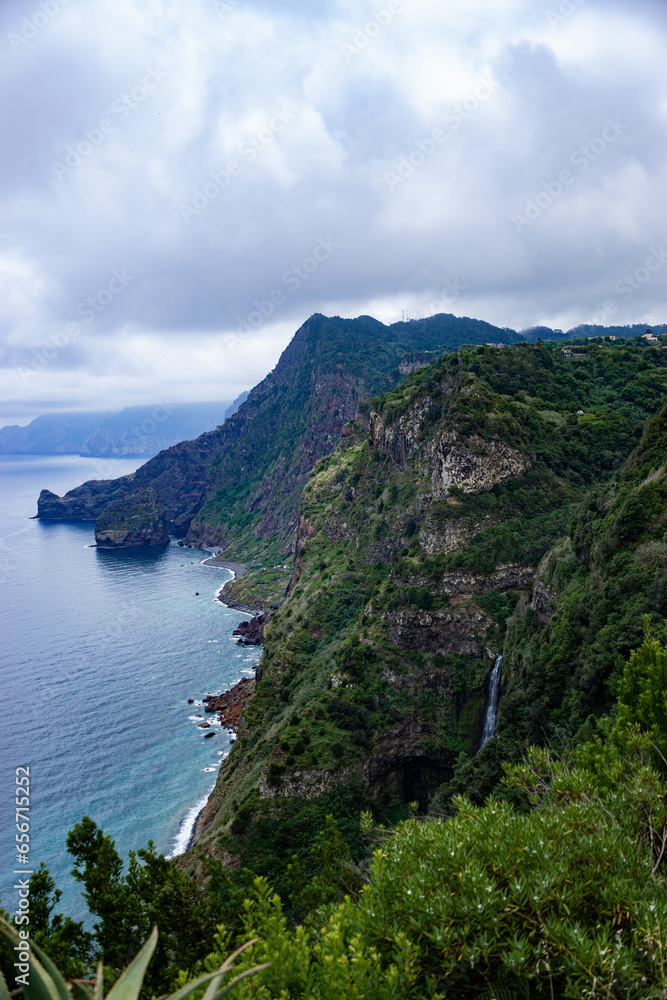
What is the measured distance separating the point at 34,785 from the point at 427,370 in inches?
3892

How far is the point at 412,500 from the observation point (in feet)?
269

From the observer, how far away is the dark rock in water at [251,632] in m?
127

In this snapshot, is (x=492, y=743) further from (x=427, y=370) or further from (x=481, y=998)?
A: (x=427, y=370)

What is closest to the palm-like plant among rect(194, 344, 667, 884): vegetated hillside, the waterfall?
rect(194, 344, 667, 884): vegetated hillside

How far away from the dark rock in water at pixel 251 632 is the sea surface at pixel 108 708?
9.33ft

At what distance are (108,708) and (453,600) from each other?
66.3 meters

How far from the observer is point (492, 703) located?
5522cm

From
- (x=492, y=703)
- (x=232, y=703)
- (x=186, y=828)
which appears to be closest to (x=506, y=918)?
(x=492, y=703)

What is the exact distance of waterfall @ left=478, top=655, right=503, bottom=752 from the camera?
53688 mm

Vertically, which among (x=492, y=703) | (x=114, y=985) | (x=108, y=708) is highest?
(x=114, y=985)

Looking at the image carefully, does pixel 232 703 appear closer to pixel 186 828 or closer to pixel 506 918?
pixel 186 828

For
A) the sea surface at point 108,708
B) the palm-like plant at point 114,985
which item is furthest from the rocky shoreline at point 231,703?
the palm-like plant at point 114,985

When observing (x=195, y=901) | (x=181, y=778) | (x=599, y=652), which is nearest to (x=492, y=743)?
(x=599, y=652)

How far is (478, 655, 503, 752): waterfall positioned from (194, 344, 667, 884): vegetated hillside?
1.15 metres
